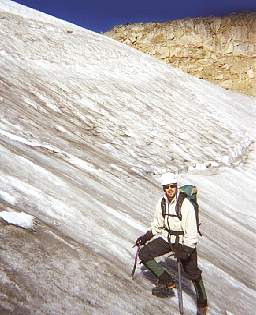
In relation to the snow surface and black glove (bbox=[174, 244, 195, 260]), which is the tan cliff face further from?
black glove (bbox=[174, 244, 195, 260])

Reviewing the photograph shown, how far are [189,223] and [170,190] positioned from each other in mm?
487

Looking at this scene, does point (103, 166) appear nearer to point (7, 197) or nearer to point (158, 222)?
point (7, 197)

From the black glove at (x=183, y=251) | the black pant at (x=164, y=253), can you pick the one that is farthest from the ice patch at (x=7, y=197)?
the black glove at (x=183, y=251)

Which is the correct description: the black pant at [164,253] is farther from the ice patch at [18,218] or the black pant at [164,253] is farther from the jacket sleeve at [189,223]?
the ice patch at [18,218]

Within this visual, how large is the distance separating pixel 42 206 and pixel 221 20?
50.0 metres

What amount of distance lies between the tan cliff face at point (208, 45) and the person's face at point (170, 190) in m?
45.9

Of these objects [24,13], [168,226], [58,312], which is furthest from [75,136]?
[24,13]

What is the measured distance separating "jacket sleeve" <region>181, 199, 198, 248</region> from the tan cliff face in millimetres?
45895

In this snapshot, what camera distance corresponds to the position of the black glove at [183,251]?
6.76 meters

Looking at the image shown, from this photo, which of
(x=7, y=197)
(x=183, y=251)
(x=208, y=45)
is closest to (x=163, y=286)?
(x=183, y=251)

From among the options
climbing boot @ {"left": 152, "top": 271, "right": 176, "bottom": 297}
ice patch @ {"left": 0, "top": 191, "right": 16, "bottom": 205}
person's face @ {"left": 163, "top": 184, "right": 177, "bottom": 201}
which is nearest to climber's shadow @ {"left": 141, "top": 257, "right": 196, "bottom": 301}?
climbing boot @ {"left": 152, "top": 271, "right": 176, "bottom": 297}

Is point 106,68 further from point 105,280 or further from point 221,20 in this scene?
point 221,20

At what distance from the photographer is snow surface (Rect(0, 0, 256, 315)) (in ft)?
21.5

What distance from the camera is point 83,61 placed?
2606 centimetres
